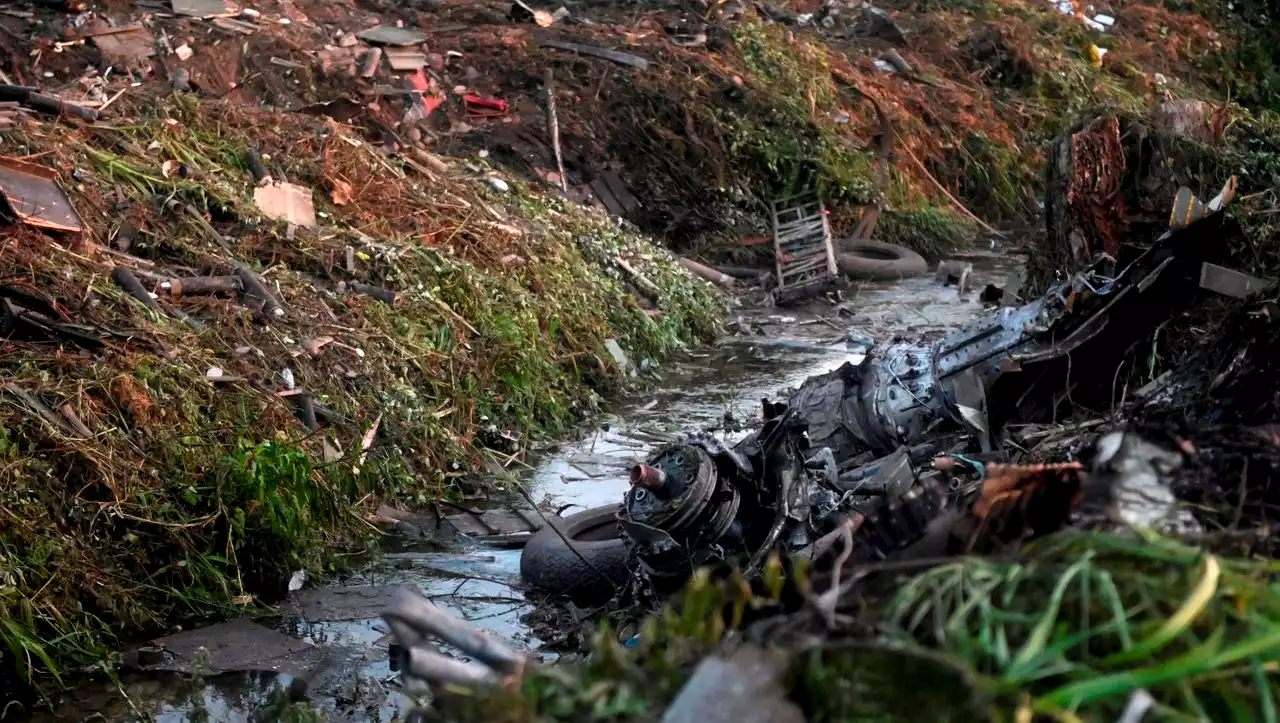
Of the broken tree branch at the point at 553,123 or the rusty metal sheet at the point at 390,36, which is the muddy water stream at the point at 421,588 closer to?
the broken tree branch at the point at 553,123

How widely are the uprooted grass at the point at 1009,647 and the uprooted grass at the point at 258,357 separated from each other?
158 inches

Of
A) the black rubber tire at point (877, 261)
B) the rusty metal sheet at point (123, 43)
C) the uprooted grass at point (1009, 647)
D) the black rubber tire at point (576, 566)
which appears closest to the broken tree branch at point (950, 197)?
the black rubber tire at point (877, 261)

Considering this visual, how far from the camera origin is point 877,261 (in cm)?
1440

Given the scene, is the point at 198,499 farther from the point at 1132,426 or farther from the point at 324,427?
the point at 1132,426

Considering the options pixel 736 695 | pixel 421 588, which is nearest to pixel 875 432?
pixel 421 588

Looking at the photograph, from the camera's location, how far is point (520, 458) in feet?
27.3

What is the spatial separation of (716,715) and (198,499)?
4.84 metres

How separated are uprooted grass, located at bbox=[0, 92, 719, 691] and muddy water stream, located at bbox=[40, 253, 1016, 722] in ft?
0.92

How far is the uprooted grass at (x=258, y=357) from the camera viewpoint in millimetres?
5637

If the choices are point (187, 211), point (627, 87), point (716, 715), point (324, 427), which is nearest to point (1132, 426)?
point (716, 715)

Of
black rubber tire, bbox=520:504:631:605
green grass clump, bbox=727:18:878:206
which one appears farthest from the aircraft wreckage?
green grass clump, bbox=727:18:878:206

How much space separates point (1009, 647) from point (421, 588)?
16.0 feet

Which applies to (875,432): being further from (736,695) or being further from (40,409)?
(736,695)

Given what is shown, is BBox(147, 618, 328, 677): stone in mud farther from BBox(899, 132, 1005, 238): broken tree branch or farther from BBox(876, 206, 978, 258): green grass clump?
BBox(899, 132, 1005, 238): broken tree branch
